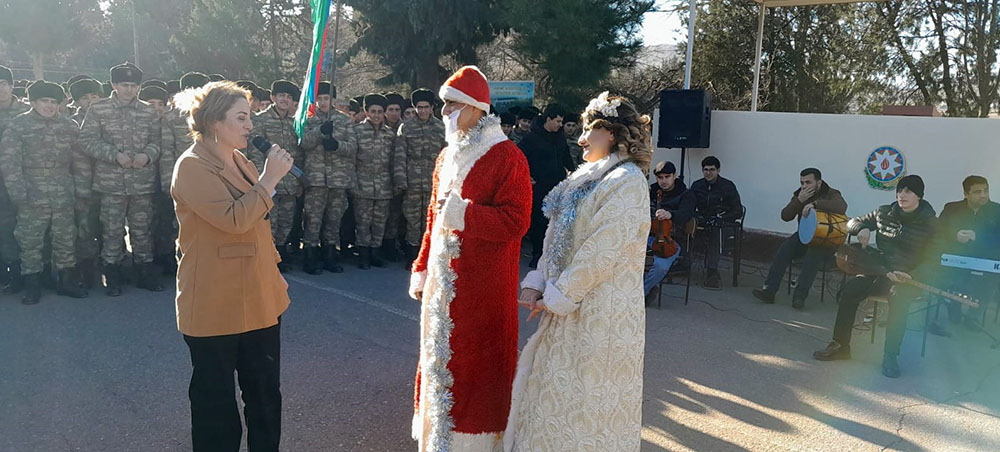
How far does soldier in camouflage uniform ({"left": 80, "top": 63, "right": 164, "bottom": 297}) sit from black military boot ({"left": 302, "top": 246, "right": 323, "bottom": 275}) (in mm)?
1502

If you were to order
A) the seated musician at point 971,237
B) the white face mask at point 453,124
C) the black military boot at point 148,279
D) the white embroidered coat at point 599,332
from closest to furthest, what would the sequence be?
the white embroidered coat at point 599,332
the white face mask at point 453,124
the seated musician at point 971,237
the black military boot at point 148,279

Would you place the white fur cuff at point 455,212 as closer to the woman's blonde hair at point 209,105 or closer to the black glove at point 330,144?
the woman's blonde hair at point 209,105

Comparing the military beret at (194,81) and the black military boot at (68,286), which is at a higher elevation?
the military beret at (194,81)

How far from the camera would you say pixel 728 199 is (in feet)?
27.0

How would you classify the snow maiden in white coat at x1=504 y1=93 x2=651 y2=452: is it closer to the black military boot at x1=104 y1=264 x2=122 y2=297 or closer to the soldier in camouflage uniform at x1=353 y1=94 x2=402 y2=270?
the black military boot at x1=104 y1=264 x2=122 y2=297

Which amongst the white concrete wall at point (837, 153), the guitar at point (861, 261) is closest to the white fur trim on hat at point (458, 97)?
the guitar at point (861, 261)

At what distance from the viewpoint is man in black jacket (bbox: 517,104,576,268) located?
8680 millimetres

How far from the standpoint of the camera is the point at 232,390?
318cm

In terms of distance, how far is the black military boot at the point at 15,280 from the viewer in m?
6.57

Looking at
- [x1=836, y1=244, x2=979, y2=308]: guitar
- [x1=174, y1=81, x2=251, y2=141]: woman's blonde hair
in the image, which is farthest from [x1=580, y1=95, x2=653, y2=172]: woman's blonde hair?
[x1=836, y1=244, x2=979, y2=308]: guitar

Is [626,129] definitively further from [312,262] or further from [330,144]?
[312,262]

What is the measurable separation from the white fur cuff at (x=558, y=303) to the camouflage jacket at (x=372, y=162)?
5.67 metres

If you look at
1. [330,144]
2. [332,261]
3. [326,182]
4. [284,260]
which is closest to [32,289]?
[284,260]

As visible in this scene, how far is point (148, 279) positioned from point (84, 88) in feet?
7.12
